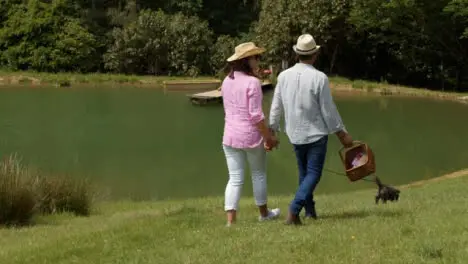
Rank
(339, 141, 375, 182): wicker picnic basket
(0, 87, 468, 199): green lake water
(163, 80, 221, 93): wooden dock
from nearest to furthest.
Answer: (339, 141, 375, 182): wicker picnic basket → (0, 87, 468, 199): green lake water → (163, 80, 221, 93): wooden dock

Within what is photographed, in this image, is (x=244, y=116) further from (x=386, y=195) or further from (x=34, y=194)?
(x=34, y=194)

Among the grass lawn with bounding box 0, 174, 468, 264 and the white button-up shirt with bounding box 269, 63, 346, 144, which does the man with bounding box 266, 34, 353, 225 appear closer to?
the white button-up shirt with bounding box 269, 63, 346, 144

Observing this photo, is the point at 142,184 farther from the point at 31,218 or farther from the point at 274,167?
the point at 31,218

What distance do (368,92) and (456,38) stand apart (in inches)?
194

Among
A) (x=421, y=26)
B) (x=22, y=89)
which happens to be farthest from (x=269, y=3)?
(x=22, y=89)

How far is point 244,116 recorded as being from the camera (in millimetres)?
4434

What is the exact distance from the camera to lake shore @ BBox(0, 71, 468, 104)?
26659mm

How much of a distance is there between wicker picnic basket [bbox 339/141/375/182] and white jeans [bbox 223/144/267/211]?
2.18 ft

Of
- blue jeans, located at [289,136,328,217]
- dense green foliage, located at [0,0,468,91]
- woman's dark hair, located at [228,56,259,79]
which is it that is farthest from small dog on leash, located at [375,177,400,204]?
dense green foliage, located at [0,0,468,91]

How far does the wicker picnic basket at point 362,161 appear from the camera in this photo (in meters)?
4.67

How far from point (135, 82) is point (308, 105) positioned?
26753 millimetres

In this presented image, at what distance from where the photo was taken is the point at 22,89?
27.0 meters

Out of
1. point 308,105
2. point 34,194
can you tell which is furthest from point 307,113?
point 34,194

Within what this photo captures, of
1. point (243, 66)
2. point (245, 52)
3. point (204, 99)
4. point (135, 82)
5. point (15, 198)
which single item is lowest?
point (135, 82)
